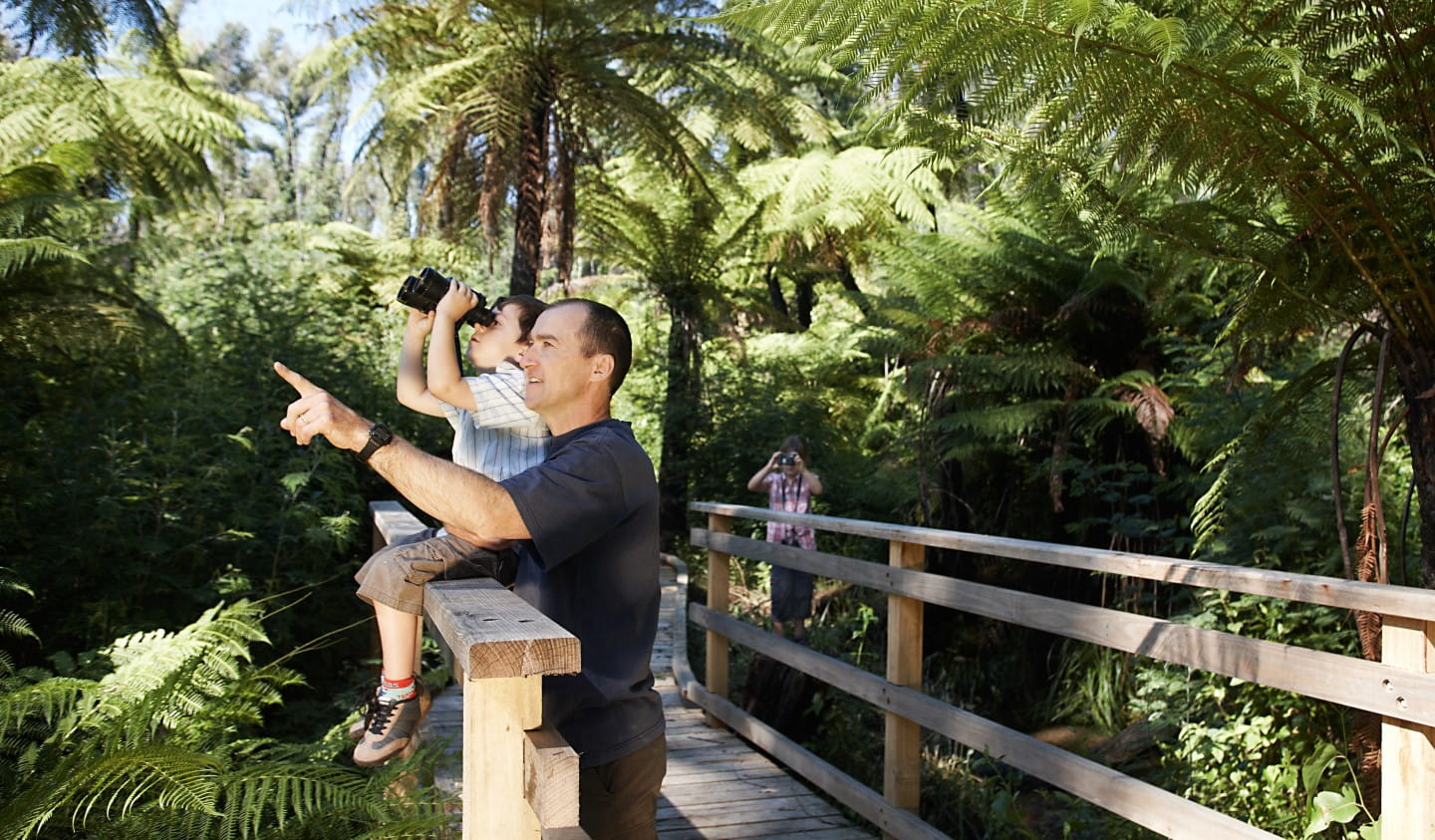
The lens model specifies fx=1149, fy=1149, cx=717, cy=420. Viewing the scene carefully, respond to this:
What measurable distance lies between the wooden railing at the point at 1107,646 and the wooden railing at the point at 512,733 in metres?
1.60

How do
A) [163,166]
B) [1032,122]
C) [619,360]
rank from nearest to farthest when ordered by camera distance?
[619,360]
[1032,122]
[163,166]

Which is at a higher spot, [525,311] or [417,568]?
[525,311]

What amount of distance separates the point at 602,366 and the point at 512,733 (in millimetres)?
809

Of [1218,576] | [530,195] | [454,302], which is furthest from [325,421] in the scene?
[530,195]

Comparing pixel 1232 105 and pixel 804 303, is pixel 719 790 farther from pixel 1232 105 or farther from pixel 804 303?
pixel 804 303

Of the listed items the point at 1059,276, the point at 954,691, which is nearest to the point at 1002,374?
the point at 1059,276

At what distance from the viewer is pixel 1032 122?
10.5 feet

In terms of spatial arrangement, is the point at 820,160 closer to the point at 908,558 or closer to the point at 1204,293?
the point at 1204,293

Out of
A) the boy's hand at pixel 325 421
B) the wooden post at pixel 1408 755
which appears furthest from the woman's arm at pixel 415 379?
the wooden post at pixel 1408 755

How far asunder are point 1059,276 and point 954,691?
2.82 m

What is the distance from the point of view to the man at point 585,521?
6.13ft

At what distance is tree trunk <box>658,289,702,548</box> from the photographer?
1257cm

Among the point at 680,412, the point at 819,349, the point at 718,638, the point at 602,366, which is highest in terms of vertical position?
the point at 819,349

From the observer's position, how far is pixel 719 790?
4645 mm
